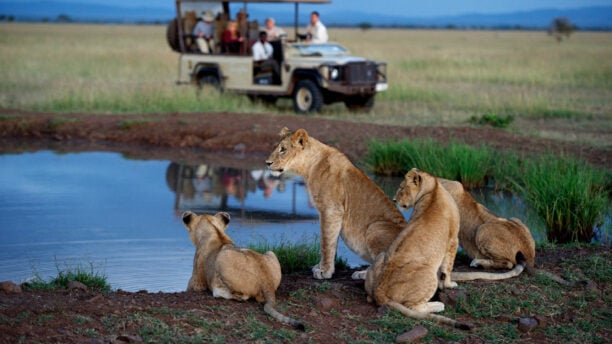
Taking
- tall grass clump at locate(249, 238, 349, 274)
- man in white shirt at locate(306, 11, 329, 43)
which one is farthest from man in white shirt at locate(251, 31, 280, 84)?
tall grass clump at locate(249, 238, 349, 274)

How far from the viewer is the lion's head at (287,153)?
7.36m

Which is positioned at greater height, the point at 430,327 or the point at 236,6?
the point at 236,6

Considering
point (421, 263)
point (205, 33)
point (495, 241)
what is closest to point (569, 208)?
point (495, 241)

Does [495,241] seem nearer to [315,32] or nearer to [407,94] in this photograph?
[315,32]

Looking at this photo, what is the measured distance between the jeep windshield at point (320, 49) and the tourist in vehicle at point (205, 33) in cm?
201

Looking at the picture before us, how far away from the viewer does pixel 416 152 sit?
41.2 feet

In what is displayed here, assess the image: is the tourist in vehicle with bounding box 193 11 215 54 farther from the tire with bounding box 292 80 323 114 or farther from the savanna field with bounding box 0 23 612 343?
the tire with bounding box 292 80 323 114

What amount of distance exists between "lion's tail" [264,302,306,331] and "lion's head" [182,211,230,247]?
0.93 metres

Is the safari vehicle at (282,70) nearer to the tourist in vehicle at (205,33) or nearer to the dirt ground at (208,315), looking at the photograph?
the tourist in vehicle at (205,33)

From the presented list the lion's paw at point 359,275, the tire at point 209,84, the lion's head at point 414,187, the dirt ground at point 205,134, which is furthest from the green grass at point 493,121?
the lion's head at point 414,187

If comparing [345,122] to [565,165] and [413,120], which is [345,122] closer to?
[413,120]

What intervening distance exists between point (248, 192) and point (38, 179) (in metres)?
2.93

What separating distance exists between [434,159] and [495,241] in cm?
506

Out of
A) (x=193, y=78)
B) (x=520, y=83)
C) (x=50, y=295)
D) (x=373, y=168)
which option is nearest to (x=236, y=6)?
(x=193, y=78)
